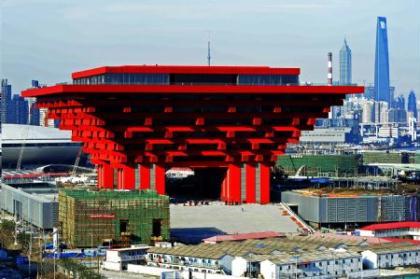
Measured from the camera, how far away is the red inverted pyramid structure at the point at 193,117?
82.2m

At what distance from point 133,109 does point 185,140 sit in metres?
4.73

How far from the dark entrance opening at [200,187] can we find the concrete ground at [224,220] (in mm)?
4095

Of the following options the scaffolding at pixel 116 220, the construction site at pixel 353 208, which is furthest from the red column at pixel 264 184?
the scaffolding at pixel 116 220

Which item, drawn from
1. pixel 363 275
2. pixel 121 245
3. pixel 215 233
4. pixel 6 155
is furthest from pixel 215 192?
pixel 6 155

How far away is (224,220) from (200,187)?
12800 mm

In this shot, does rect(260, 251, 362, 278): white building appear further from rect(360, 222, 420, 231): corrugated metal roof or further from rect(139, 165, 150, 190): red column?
rect(139, 165, 150, 190): red column

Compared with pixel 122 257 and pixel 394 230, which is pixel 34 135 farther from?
pixel 122 257

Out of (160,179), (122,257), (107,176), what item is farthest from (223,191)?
(122,257)

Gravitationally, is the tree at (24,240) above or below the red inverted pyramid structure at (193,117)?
below

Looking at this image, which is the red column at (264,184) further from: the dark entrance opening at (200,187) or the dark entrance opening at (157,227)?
the dark entrance opening at (157,227)

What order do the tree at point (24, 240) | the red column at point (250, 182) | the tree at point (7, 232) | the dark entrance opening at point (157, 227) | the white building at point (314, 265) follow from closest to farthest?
the white building at point (314, 265) < the tree at point (24, 240) < the dark entrance opening at point (157, 227) < the tree at point (7, 232) < the red column at point (250, 182)

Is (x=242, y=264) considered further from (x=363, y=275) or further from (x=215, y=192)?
(x=215, y=192)

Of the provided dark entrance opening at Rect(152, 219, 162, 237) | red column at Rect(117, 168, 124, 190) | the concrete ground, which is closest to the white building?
dark entrance opening at Rect(152, 219, 162, 237)

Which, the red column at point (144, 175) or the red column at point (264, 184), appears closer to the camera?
the red column at point (144, 175)
